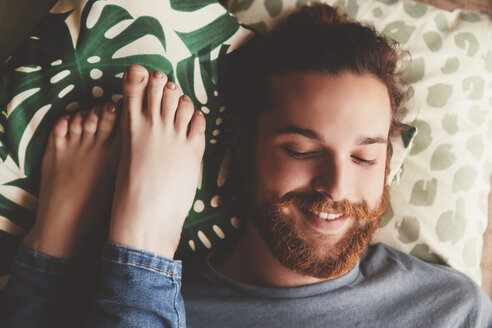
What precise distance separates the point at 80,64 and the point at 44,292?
50 centimetres

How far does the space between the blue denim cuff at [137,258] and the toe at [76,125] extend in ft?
0.88

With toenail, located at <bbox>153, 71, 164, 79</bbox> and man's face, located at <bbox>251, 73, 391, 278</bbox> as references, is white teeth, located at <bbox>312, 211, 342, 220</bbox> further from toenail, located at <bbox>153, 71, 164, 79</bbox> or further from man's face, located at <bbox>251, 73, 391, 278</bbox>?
toenail, located at <bbox>153, 71, 164, 79</bbox>

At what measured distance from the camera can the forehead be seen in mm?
819

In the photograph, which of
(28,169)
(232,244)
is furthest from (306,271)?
(28,169)

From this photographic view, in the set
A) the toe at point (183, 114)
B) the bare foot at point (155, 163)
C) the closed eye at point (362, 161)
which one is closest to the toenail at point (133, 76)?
the bare foot at point (155, 163)

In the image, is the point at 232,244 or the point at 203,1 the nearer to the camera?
the point at 203,1

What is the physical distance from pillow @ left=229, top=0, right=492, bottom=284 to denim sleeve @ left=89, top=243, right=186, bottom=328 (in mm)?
646

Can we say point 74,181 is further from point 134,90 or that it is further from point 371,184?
point 371,184

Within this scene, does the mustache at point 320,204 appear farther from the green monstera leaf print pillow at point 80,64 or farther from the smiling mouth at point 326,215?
the green monstera leaf print pillow at point 80,64

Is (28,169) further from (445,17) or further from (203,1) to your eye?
(445,17)

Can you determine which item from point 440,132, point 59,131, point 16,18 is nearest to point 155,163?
point 59,131

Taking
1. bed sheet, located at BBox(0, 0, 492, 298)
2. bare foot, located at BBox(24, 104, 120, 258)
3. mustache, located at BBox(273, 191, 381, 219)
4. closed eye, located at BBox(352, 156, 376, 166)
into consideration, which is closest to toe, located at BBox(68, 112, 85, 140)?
bare foot, located at BBox(24, 104, 120, 258)

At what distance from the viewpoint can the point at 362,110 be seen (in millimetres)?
836

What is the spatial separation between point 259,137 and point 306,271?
34 centimetres
